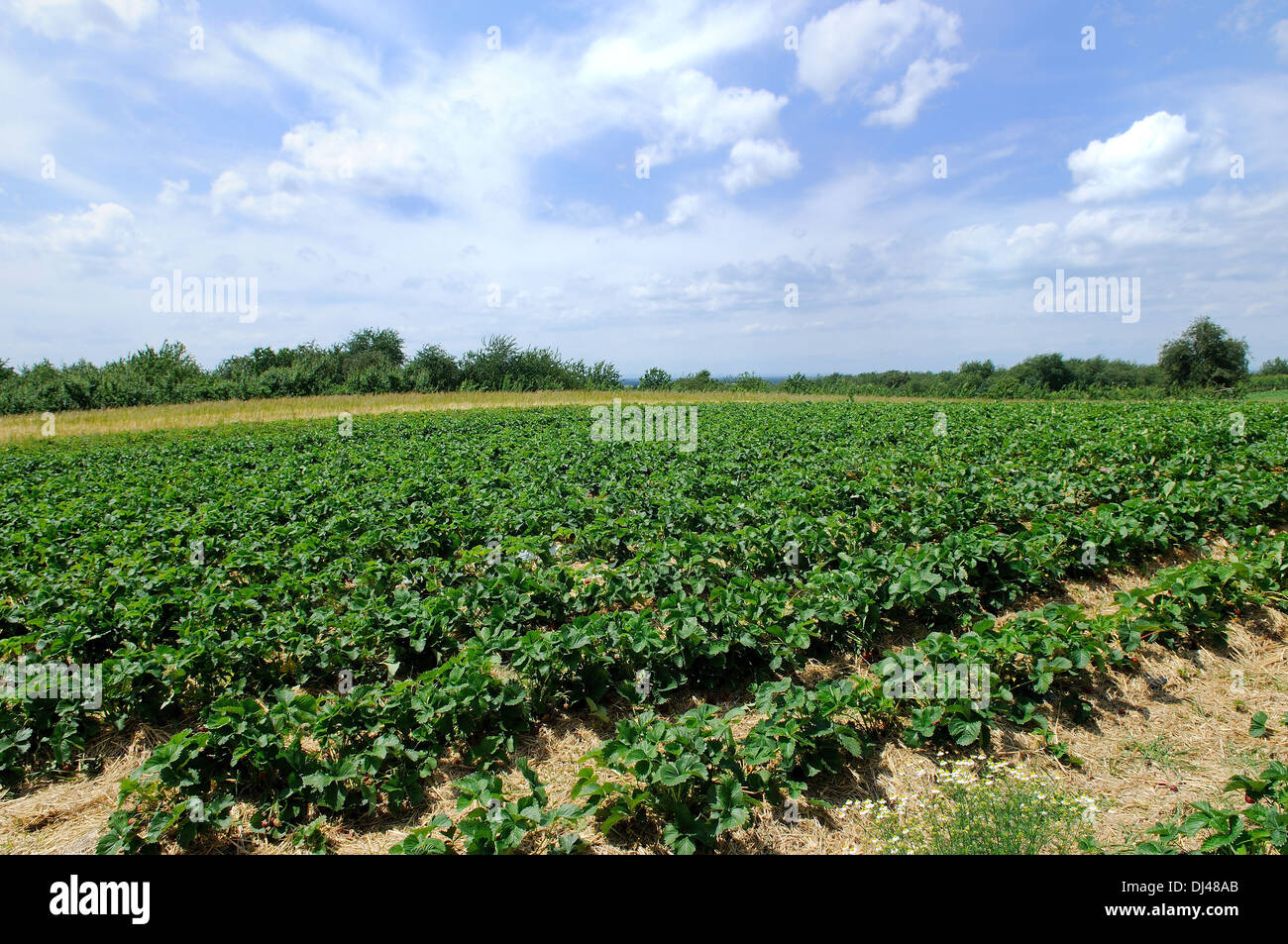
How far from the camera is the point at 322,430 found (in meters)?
19.6

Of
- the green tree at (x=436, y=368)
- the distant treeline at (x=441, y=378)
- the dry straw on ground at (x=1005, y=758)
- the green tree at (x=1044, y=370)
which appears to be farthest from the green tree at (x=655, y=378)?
the dry straw on ground at (x=1005, y=758)

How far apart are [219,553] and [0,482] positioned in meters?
9.53

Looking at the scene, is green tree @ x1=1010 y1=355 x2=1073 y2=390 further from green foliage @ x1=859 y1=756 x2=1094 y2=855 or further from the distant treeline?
green foliage @ x1=859 y1=756 x2=1094 y2=855

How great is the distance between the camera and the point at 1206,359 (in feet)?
156

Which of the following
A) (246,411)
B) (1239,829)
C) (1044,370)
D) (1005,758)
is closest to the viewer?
(1239,829)

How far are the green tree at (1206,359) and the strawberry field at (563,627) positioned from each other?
164 feet

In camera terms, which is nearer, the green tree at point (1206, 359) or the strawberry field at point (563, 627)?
the strawberry field at point (563, 627)

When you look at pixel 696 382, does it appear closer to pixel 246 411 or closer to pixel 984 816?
pixel 246 411

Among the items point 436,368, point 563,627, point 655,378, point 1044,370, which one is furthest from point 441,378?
point 1044,370

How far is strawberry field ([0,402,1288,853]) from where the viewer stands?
3.45 metres

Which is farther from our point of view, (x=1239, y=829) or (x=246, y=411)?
(x=246, y=411)

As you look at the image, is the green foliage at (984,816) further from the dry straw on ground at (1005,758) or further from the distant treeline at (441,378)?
the distant treeline at (441,378)

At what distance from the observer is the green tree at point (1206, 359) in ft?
152

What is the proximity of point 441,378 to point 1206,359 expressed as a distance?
6085 centimetres
